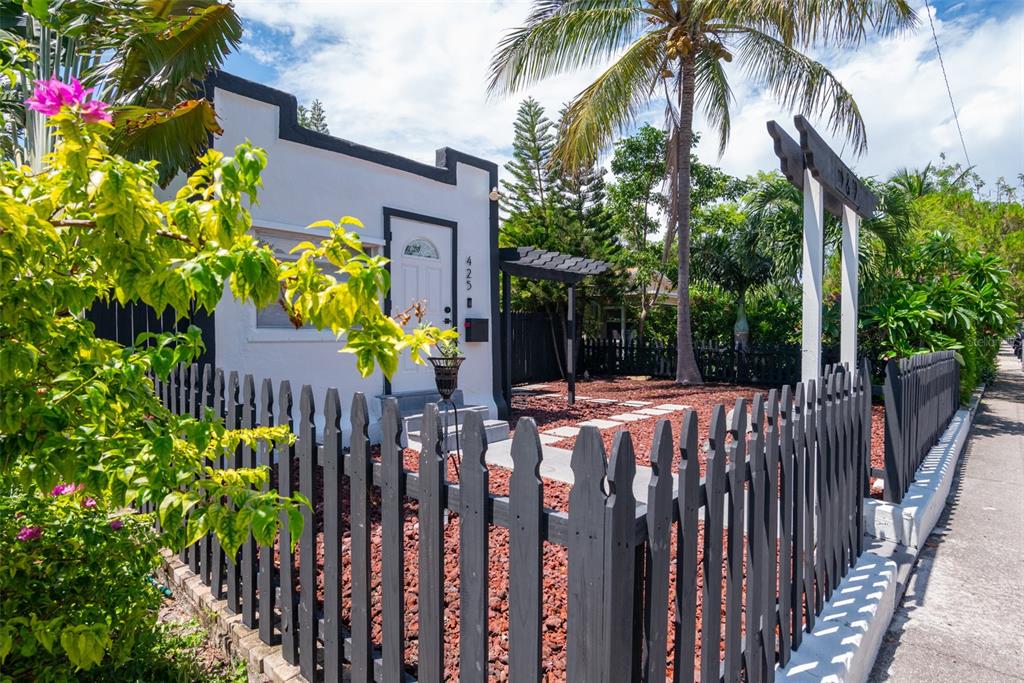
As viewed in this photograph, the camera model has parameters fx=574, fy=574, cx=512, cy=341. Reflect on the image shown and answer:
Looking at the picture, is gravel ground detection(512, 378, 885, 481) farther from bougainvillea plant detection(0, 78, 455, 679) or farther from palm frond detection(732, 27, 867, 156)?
palm frond detection(732, 27, 867, 156)

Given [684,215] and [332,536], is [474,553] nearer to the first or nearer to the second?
[332,536]

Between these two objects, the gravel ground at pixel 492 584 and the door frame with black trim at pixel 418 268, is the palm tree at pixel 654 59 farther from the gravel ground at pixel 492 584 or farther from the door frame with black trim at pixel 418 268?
the gravel ground at pixel 492 584

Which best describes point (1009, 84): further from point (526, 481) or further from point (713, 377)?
point (526, 481)

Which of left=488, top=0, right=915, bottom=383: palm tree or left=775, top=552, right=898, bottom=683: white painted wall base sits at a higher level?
left=488, top=0, right=915, bottom=383: palm tree

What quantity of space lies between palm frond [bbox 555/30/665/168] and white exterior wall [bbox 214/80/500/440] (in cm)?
431

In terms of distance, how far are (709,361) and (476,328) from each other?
7790mm

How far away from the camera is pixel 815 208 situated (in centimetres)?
348

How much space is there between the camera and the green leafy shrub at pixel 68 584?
5.47ft

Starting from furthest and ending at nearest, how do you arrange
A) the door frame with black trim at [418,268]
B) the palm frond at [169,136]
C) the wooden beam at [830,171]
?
1. the door frame with black trim at [418,268]
2. the palm frond at [169,136]
3. the wooden beam at [830,171]

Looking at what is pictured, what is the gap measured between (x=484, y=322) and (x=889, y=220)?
6.86m

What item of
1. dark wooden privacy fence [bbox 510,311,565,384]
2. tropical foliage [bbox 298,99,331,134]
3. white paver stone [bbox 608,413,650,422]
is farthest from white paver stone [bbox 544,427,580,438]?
tropical foliage [bbox 298,99,331,134]

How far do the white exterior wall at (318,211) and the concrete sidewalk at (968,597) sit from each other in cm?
509

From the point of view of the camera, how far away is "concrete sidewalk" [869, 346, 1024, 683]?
260 cm

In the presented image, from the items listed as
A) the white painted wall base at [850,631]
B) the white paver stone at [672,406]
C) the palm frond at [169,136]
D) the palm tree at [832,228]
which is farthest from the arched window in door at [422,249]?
the white painted wall base at [850,631]
